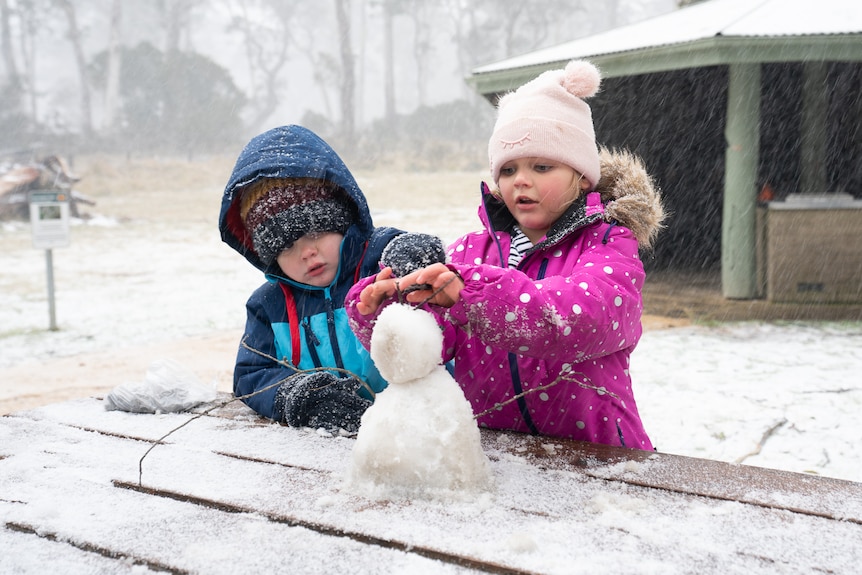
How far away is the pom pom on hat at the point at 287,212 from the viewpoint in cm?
221

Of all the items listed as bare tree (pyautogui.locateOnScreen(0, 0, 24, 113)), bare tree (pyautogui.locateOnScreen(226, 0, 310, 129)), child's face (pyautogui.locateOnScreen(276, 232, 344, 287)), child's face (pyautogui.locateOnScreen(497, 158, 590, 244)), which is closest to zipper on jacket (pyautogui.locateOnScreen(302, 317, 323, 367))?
child's face (pyautogui.locateOnScreen(276, 232, 344, 287))

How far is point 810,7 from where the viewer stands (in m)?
7.55

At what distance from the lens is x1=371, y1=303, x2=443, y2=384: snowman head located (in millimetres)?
1403

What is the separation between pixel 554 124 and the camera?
2.09 meters

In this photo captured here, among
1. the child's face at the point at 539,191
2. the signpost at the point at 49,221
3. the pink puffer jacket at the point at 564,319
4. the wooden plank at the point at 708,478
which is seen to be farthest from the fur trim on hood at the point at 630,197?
the signpost at the point at 49,221

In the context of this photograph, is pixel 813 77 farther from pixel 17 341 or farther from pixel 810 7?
pixel 17 341

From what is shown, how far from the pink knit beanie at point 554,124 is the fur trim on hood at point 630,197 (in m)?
0.05

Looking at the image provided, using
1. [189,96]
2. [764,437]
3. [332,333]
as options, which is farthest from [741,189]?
[189,96]

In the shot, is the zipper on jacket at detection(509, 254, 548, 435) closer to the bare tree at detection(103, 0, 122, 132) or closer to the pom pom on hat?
the pom pom on hat

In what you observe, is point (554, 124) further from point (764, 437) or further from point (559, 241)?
point (764, 437)

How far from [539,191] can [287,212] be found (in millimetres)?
731

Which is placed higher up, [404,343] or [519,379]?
[404,343]

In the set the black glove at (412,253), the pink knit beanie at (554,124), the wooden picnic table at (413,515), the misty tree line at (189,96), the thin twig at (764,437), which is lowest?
the thin twig at (764,437)

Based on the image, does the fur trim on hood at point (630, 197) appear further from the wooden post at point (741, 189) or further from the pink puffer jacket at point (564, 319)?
the wooden post at point (741, 189)
